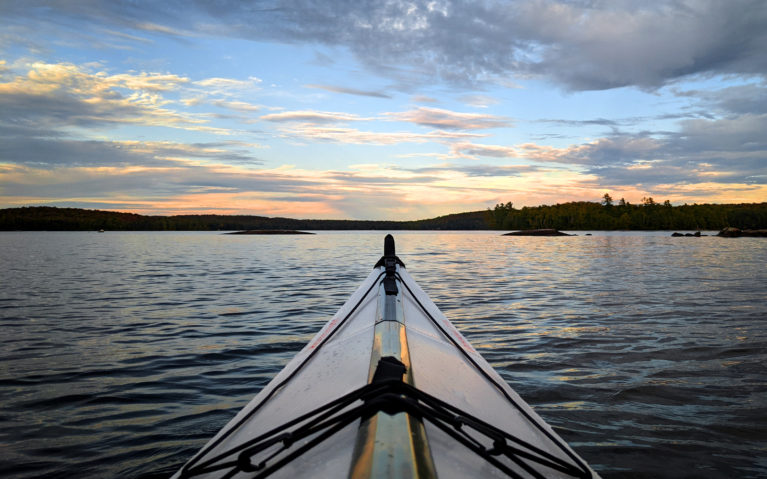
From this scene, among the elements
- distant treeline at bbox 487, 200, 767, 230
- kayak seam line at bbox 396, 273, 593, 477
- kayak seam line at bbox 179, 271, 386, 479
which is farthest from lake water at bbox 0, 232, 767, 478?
distant treeline at bbox 487, 200, 767, 230

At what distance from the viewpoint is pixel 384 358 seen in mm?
2664

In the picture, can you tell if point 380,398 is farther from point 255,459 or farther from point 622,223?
point 622,223

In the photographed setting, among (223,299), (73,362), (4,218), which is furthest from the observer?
(4,218)

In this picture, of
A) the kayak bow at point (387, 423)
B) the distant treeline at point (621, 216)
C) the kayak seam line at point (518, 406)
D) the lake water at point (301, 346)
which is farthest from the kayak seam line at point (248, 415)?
the distant treeline at point (621, 216)

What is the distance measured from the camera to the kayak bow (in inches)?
70.9

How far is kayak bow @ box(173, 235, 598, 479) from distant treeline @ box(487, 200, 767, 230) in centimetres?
16550

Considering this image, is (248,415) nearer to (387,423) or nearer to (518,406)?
(387,423)

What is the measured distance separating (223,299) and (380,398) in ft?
36.8

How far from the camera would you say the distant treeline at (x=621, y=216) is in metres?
150

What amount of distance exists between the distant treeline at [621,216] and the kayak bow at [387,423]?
165 metres

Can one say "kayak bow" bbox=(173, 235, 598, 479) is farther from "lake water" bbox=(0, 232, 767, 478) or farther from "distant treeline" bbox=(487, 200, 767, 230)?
"distant treeline" bbox=(487, 200, 767, 230)

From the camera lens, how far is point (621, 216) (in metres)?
158

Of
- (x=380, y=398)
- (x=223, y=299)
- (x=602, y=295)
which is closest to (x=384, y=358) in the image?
(x=380, y=398)

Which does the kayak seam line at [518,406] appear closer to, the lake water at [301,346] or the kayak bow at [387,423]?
the kayak bow at [387,423]
